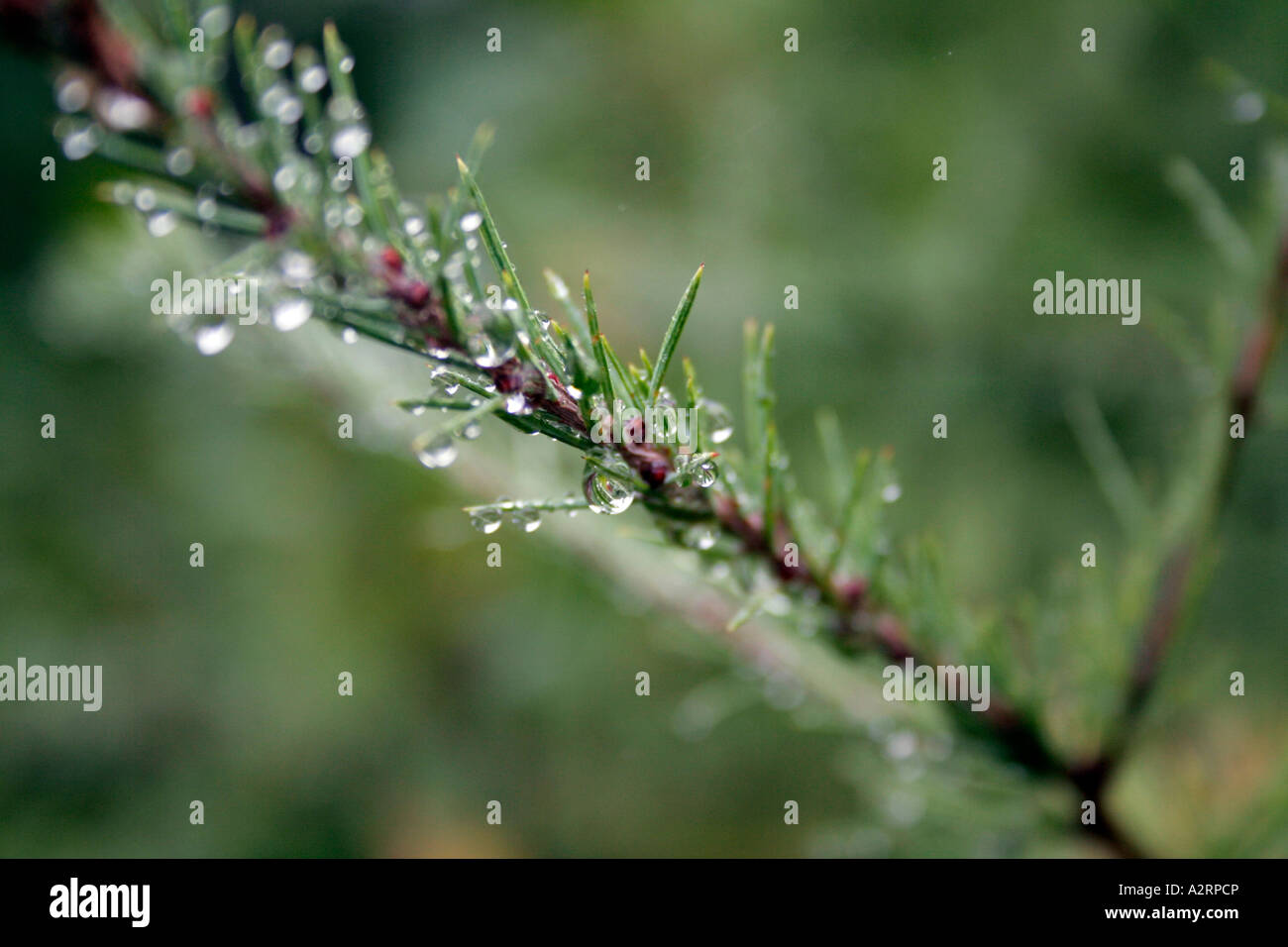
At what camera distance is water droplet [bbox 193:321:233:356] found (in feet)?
1.28

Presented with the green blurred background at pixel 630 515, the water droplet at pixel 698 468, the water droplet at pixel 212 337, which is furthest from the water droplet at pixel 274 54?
the green blurred background at pixel 630 515

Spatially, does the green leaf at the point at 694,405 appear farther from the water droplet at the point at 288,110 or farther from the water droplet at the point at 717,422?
the water droplet at the point at 288,110

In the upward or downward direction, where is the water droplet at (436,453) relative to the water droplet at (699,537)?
upward

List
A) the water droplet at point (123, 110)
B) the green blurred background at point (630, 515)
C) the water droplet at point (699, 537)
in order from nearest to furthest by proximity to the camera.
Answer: the water droplet at point (123, 110), the water droplet at point (699, 537), the green blurred background at point (630, 515)

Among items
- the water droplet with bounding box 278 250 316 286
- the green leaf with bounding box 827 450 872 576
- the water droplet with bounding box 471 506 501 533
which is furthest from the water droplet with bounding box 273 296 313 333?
the green leaf with bounding box 827 450 872 576

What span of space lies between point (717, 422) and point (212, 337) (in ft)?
0.82

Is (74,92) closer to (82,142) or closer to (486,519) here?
(82,142)

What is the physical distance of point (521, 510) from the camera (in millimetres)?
395

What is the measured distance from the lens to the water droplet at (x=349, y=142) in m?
0.37

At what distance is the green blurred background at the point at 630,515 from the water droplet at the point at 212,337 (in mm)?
325

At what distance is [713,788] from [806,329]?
2.83 ft

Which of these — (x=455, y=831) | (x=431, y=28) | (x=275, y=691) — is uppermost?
(x=431, y=28)

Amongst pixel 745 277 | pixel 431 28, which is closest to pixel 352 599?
pixel 745 277

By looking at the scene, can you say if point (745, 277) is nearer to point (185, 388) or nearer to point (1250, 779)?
point (1250, 779)
